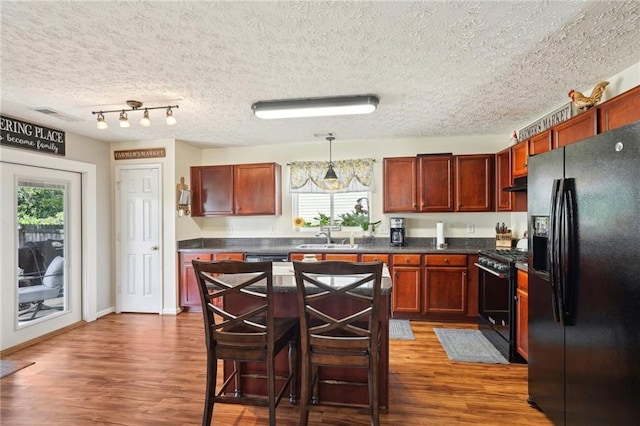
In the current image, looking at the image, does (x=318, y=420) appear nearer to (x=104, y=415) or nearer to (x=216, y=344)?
(x=216, y=344)

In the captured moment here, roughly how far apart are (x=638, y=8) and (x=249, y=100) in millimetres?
2754

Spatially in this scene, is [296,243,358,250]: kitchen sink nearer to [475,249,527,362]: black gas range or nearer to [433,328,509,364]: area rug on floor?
[433,328,509,364]: area rug on floor

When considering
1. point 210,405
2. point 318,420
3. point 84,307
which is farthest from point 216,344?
point 84,307

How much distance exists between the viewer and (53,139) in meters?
3.83

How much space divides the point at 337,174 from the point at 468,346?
2819mm

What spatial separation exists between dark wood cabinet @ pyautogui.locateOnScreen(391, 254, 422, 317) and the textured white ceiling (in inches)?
72.6

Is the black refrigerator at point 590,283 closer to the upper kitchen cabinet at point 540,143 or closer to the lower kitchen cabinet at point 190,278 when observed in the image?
the upper kitchen cabinet at point 540,143

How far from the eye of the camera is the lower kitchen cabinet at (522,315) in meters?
2.79

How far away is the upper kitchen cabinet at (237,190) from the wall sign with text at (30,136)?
165 cm

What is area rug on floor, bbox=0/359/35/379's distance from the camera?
2.86 metres

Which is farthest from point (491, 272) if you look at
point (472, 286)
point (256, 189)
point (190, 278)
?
point (190, 278)

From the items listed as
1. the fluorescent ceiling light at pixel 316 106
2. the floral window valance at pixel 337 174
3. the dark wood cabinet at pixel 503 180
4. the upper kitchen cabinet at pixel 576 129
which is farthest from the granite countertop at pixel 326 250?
the fluorescent ceiling light at pixel 316 106

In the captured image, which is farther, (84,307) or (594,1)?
(84,307)

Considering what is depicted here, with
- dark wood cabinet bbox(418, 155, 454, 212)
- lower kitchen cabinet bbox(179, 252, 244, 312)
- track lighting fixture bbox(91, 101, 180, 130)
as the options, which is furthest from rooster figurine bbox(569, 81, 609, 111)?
lower kitchen cabinet bbox(179, 252, 244, 312)
